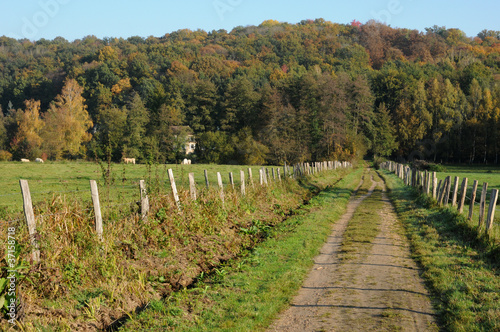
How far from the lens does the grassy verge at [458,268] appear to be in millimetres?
6707

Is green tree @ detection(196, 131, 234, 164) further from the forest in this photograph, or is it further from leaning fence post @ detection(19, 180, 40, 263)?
leaning fence post @ detection(19, 180, 40, 263)

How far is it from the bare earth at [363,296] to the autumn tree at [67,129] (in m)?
67.4

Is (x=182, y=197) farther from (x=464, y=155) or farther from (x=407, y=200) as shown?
(x=464, y=155)

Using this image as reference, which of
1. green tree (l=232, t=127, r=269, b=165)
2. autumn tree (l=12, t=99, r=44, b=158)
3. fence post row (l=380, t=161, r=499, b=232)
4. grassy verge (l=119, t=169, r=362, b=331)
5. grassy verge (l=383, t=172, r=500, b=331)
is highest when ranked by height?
autumn tree (l=12, t=99, r=44, b=158)

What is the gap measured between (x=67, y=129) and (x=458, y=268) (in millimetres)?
75745

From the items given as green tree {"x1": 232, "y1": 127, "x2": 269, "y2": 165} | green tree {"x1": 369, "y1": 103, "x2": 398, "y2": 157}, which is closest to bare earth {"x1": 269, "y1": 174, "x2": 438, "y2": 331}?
green tree {"x1": 232, "y1": 127, "x2": 269, "y2": 165}

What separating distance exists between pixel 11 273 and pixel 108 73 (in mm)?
112643

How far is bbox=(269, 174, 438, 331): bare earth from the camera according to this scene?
21.5 feet

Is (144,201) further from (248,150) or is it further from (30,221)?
(248,150)

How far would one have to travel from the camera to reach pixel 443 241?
12.2m

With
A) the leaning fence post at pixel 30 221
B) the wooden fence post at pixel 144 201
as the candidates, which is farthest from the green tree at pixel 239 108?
the leaning fence post at pixel 30 221

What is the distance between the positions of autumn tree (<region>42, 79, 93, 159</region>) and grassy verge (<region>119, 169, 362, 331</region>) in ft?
215

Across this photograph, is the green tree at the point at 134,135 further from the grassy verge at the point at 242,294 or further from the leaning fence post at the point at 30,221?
the leaning fence post at the point at 30,221

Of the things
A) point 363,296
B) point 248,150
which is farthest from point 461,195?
point 248,150
